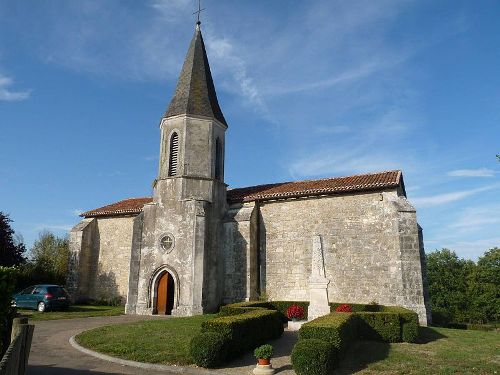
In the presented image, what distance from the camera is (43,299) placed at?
19.8 meters

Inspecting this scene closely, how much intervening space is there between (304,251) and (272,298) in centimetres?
306

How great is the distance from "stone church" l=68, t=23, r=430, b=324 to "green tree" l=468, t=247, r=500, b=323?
3549cm

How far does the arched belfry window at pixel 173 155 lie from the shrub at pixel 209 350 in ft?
44.5

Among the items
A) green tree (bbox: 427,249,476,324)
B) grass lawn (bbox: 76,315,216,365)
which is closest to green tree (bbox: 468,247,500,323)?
green tree (bbox: 427,249,476,324)

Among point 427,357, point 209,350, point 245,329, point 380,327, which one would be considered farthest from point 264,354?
point 380,327

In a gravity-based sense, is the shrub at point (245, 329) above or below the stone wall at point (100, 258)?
below

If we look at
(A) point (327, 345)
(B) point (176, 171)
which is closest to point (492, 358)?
(A) point (327, 345)

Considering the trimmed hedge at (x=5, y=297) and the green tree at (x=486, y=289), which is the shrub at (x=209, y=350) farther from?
the green tree at (x=486, y=289)

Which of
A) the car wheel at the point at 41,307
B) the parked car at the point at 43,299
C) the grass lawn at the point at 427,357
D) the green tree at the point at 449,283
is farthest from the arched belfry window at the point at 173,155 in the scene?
the green tree at the point at 449,283

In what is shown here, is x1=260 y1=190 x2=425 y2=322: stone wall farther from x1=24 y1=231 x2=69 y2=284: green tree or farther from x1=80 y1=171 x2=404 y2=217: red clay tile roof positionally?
x1=24 y1=231 x2=69 y2=284: green tree

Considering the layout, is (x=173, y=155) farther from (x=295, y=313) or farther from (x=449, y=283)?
(x=449, y=283)

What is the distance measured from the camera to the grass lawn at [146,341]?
9484mm

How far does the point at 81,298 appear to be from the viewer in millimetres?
25688

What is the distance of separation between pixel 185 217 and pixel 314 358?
13.2 metres
